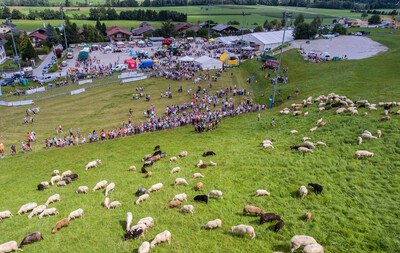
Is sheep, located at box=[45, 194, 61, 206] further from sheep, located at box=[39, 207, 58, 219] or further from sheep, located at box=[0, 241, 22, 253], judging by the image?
sheep, located at box=[0, 241, 22, 253]

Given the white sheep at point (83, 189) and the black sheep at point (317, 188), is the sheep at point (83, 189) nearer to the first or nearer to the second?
the white sheep at point (83, 189)

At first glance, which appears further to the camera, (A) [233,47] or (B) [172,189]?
(A) [233,47]

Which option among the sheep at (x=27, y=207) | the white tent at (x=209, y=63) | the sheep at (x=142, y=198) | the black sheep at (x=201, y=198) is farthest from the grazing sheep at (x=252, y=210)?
the white tent at (x=209, y=63)

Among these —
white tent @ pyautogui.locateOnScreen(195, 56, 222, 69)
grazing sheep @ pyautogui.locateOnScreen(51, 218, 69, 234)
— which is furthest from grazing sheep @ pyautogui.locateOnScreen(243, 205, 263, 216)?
white tent @ pyautogui.locateOnScreen(195, 56, 222, 69)

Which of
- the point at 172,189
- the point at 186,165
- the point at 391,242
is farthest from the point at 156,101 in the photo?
the point at 391,242

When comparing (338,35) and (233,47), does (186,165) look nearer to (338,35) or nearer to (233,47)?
(233,47)
